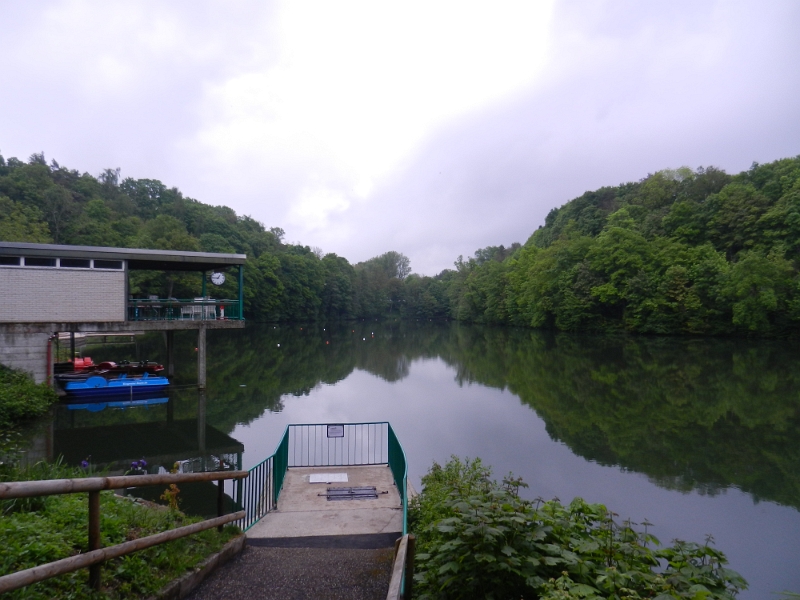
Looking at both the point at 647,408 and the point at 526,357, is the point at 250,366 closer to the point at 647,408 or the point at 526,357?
the point at 526,357

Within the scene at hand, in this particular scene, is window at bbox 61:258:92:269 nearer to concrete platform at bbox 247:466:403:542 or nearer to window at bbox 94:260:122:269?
window at bbox 94:260:122:269

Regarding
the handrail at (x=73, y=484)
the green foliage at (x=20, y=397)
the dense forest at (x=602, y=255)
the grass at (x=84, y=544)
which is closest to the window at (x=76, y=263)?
the green foliage at (x=20, y=397)

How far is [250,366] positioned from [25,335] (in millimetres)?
14140

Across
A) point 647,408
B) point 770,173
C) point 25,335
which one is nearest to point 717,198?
point 770,173

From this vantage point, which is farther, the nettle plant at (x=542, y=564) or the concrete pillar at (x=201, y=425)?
the concrete pillar at (x=201, y=425)

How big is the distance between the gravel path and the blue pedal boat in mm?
16124

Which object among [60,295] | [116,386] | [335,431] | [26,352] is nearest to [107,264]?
[60,295]

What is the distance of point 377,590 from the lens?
5.16m

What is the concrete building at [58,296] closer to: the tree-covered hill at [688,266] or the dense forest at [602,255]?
the dense forest at [602,255]

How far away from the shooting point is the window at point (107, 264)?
19141 millimetres

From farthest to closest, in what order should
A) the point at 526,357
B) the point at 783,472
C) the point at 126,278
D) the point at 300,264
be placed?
the point at 300,264, the point at 526,357, the point at 126,278, the point at 783,472

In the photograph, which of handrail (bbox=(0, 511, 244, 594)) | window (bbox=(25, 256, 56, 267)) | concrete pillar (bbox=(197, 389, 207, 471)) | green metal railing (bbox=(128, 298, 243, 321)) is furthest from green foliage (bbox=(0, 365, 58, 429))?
handrail (bbox=(0, 511, 244, 594))

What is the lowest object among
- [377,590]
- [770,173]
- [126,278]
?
[377,590]

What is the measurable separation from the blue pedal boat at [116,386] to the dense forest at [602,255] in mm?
18148
